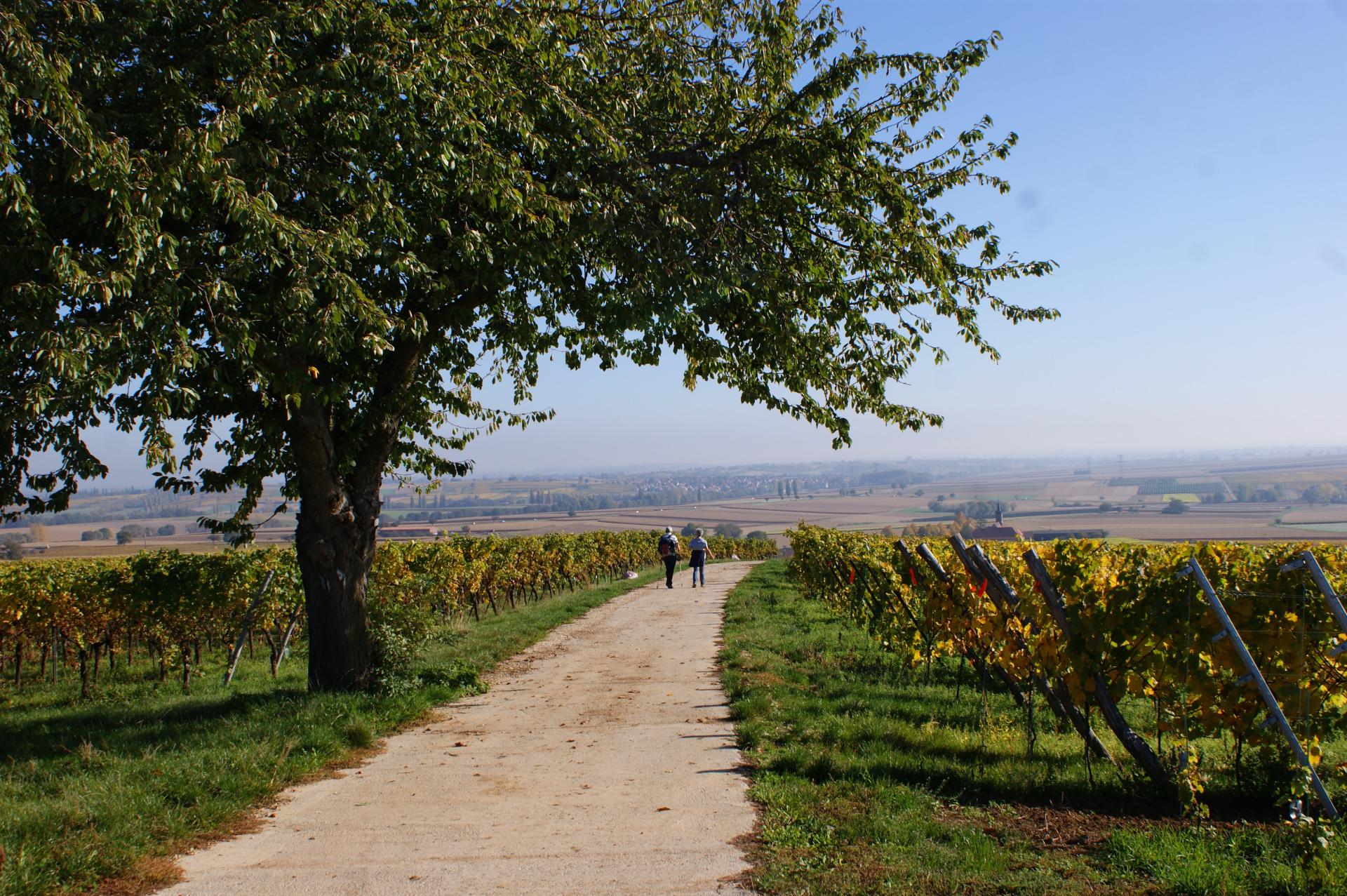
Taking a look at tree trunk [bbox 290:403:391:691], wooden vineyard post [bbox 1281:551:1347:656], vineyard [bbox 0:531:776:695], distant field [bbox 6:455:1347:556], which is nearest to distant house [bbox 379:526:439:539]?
distant field [bbox 6:455:1347:556]

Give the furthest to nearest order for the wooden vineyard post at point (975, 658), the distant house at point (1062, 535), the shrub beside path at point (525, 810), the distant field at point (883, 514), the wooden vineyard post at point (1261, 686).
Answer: the distant field at point (883, 514)
the distant house at point (1062, 535)
the wooden vineyard post at point (975, 658)
the wooden vineyard post at point (1261, 686)
the shrub beside path at point (525, 810)

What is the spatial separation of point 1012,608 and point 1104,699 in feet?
2.98

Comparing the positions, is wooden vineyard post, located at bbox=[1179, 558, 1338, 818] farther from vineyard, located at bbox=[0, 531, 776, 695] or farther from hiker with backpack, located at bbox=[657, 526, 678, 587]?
hiker with backpack, located at bbox=[657, 526, 678, 587]

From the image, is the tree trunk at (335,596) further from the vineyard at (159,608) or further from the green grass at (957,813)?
the green grass at (957,813)

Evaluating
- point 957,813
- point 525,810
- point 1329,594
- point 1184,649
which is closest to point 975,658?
point 1184,649

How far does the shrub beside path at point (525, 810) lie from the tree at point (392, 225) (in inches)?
91.9

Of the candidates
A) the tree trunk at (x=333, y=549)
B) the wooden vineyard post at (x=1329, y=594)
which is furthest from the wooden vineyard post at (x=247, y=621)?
the wooden vineyard post at (x=1329, y=594)

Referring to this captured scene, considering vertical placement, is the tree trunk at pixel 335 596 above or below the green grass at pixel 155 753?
above

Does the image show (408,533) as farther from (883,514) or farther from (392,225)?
(883,514)

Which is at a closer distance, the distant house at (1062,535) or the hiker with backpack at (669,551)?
the distant house at (1062,535)

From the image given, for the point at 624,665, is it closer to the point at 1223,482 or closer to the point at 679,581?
the point at 679,581

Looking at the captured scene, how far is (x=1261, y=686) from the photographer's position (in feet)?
17.4

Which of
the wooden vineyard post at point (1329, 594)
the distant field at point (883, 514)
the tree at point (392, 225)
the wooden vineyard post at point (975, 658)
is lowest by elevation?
the distant field at point (883, 514)

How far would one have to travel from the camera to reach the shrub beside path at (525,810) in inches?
183
